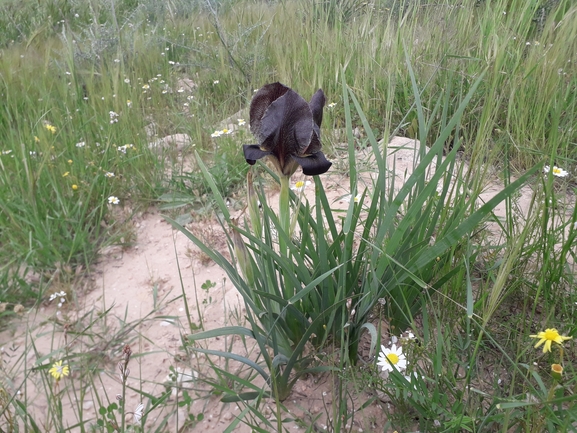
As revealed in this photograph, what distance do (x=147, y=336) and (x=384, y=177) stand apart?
1012 mm

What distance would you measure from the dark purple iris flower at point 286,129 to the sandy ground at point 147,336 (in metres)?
0.41

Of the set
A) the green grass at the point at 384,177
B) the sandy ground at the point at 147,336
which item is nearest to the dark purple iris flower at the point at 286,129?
the green grass at the point at 384,177

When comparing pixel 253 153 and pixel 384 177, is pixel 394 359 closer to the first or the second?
pixel 384 177

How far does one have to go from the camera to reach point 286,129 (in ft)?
3.26

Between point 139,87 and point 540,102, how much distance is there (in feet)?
8.41

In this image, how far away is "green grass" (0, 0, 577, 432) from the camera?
1.03 m

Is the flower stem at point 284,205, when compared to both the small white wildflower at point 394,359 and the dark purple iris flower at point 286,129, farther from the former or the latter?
the small white wildflower at point 394,359

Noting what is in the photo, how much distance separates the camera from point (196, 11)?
512 centimetres

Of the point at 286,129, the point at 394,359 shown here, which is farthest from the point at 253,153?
the point at 394,359

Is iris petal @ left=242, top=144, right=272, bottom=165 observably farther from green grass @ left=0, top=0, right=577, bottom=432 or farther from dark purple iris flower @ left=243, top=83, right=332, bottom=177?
green grass @ left=0, top=0, right=577, bottom=432

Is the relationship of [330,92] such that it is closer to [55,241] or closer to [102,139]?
[102,139]

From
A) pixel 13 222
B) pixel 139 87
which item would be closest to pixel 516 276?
pixel 13 222

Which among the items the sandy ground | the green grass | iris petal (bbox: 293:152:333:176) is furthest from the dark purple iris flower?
the sandy ground

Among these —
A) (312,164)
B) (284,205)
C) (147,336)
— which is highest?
(312,164)
